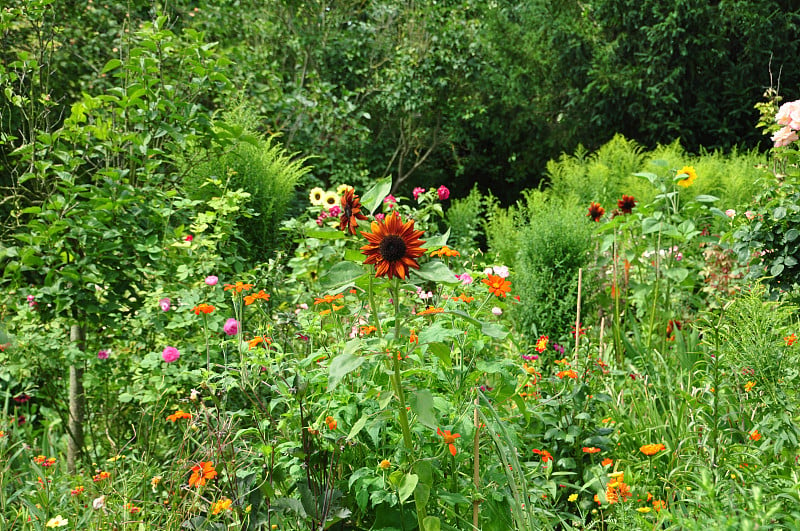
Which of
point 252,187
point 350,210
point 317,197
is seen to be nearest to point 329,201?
point 317,197

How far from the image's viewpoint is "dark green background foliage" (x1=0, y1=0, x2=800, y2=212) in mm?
7578

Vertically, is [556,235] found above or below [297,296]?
above

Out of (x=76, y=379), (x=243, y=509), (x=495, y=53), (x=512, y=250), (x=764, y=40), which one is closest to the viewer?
(x=243, y=509)

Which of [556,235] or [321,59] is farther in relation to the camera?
[321,59]

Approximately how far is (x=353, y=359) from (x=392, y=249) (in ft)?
0.82

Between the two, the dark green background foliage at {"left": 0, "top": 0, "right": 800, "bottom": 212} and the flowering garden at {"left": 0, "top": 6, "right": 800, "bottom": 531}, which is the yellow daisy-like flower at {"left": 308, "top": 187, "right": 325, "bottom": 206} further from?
the dark green background foliage at {"left": 0, "top": 0, "right": 800, "bottom": 212}

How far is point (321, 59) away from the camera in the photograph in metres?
7.53

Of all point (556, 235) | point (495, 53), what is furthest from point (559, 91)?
point (556, 235)

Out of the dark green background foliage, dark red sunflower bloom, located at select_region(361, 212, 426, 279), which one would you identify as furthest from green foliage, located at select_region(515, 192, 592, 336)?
the dark green background foliage

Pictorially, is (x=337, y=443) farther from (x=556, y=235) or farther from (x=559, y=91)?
(x=559, y=91)

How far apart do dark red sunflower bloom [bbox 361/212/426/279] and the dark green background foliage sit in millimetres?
5255

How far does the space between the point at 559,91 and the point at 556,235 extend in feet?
21.2

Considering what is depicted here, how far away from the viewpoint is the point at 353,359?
134cm

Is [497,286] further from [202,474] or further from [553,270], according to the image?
[553,270]
